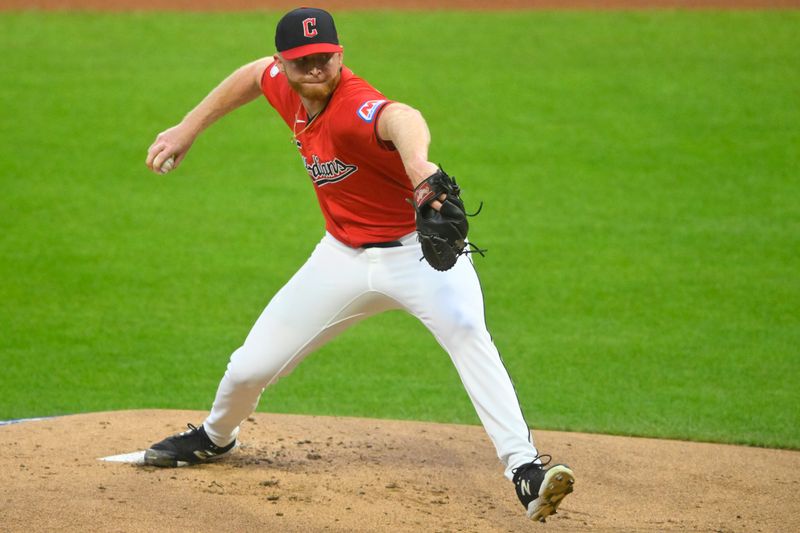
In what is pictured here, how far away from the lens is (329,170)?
185 inches

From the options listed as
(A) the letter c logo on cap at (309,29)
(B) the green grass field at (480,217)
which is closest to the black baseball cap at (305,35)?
(A) the letter c logo on cap at (309,29)

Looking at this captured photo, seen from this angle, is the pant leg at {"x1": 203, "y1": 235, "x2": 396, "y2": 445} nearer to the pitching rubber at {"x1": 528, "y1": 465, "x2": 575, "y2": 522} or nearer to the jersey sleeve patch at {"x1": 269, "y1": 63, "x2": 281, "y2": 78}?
the jersey sleeve patch at {"x1": 269, "y1": 63, "x2": 281, "y2": 78}

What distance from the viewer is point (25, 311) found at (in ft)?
27.8

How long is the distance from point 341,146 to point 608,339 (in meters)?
3.94

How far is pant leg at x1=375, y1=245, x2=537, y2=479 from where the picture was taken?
4449 millimetres

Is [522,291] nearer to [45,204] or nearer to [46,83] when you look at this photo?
[45,204]

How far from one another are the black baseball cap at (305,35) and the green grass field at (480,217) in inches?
111

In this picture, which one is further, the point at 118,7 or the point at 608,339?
the point at 118,7

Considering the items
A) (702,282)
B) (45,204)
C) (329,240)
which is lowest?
(702,282)

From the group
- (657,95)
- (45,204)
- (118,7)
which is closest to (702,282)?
(657,95)

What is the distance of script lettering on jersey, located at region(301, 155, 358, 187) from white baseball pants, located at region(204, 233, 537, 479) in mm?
300

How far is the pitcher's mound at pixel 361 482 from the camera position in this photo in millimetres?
4715

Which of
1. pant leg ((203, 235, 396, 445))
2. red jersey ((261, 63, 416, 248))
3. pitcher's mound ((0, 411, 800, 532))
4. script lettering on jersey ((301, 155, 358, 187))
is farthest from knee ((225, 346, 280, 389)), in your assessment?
script lettering on jersey ((301, 155, 358, 187))

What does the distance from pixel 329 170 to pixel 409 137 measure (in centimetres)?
62
